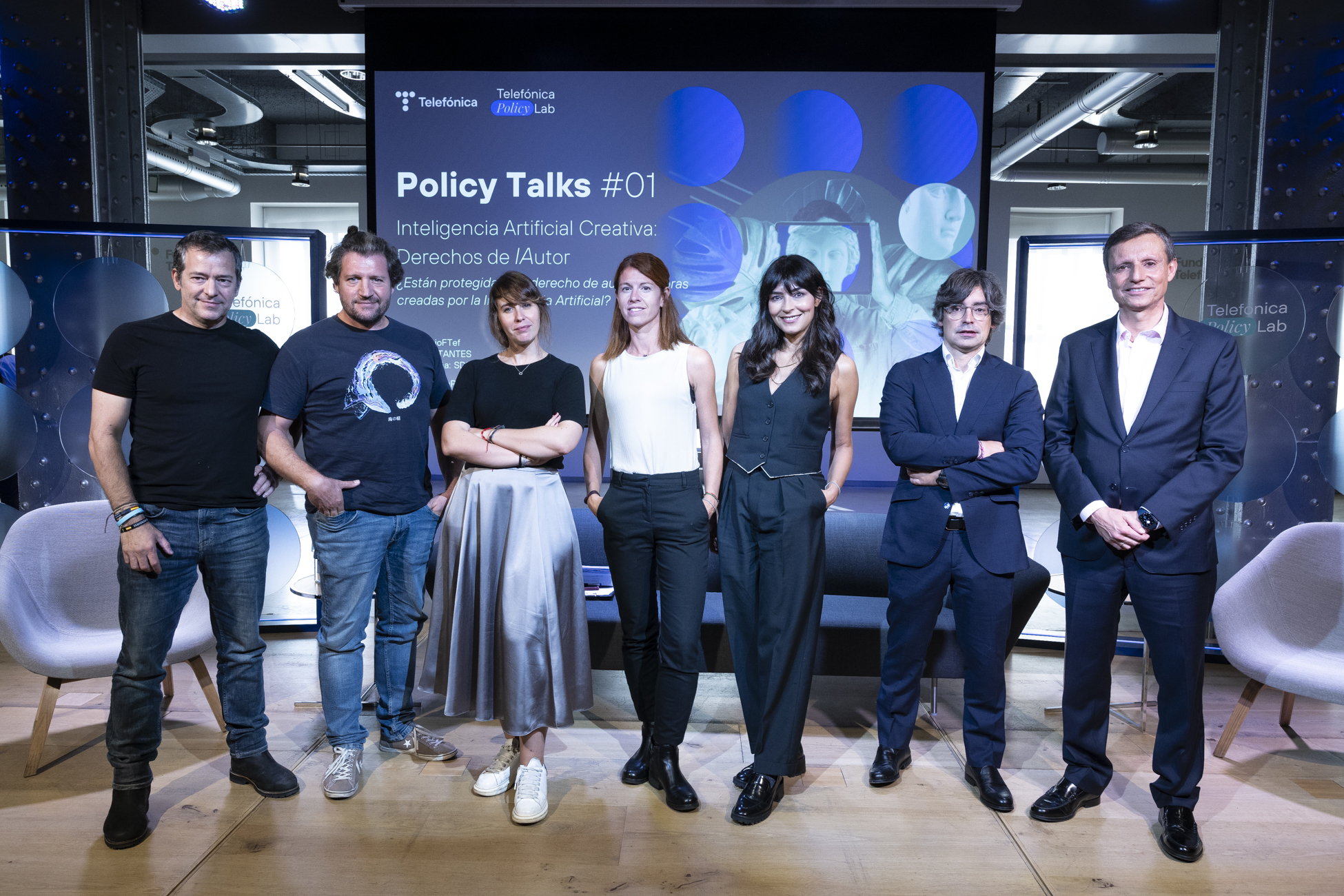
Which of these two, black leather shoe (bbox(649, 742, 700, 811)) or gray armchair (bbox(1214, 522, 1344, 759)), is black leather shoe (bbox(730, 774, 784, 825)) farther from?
gray armchair (bbox(1214, 522, 1344, 759))

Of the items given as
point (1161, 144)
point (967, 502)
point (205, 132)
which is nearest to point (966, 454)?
point (967, 502)

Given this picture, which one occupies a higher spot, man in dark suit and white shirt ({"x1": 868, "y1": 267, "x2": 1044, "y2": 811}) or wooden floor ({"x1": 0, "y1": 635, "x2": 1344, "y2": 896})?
man in dark suit and white shirt ({"x1": 868, "y1": 267, "x2": 1044, "y2": 811})

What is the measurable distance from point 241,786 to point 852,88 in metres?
4.60

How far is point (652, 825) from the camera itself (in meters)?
2.71

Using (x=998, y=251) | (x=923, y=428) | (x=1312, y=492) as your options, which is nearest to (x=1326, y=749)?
(x=1312, y=492)

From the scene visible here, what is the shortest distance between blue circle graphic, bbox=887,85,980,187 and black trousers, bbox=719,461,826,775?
9.79 feet

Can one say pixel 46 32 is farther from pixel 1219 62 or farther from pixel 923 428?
pixel 1219 62

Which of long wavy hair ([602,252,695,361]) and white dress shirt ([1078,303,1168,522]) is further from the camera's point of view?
long wavy hair ([602,252,695,361])

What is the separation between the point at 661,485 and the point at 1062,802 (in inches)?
65.8

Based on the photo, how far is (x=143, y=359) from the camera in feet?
8.54

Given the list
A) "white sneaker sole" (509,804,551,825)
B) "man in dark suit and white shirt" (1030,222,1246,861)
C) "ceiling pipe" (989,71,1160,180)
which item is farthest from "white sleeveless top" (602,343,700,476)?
"ceiling pipe" (989,71,1160,180)

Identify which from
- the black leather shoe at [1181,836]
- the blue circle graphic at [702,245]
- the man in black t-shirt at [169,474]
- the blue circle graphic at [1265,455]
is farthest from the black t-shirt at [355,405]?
the blue circle graphic at [1265,455]

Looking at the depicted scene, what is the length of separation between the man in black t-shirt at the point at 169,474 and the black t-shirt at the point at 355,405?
5.3 inches

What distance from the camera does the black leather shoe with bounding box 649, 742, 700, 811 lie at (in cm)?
279
